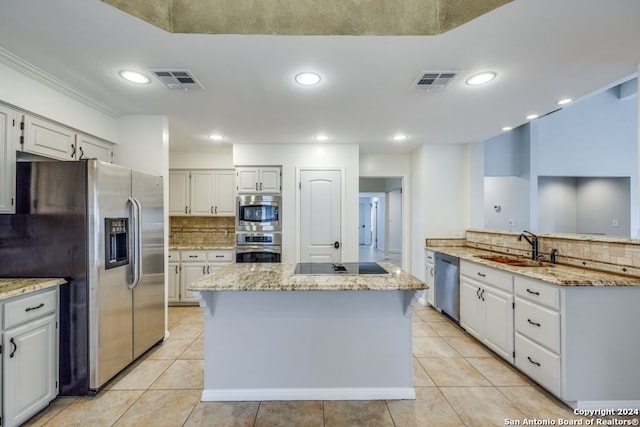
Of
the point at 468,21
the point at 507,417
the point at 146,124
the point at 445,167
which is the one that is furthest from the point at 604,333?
the point at 146,124

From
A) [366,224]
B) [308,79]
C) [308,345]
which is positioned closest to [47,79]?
[308,79]

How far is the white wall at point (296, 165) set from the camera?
14.2 feet

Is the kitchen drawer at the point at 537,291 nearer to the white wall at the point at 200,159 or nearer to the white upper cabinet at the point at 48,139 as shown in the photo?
the white upper cabinet at the point at 48,139

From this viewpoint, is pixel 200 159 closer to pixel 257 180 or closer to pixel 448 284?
pixel 257 180

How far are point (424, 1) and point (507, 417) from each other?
2714 millimetres

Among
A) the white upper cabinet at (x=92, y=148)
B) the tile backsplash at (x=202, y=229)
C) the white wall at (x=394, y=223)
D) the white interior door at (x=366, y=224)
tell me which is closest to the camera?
the white upper cabinet at (x=92, y=148)

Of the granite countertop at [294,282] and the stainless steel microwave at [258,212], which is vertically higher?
the stainless steel microwave at [258,212]

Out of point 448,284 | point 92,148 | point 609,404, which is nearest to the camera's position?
point 609,404

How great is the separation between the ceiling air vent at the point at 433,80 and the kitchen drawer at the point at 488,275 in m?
1.74

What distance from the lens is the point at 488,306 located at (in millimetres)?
2871

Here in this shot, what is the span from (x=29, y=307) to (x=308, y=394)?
198 cm

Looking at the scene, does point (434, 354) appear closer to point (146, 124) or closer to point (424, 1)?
point (424, 1)

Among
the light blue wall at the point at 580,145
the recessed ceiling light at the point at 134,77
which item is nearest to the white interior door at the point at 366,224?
the light blue wall at the point at 580,145

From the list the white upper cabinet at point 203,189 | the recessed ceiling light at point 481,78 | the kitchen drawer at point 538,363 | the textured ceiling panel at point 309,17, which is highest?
the textured ceiling panel at point 309,17
